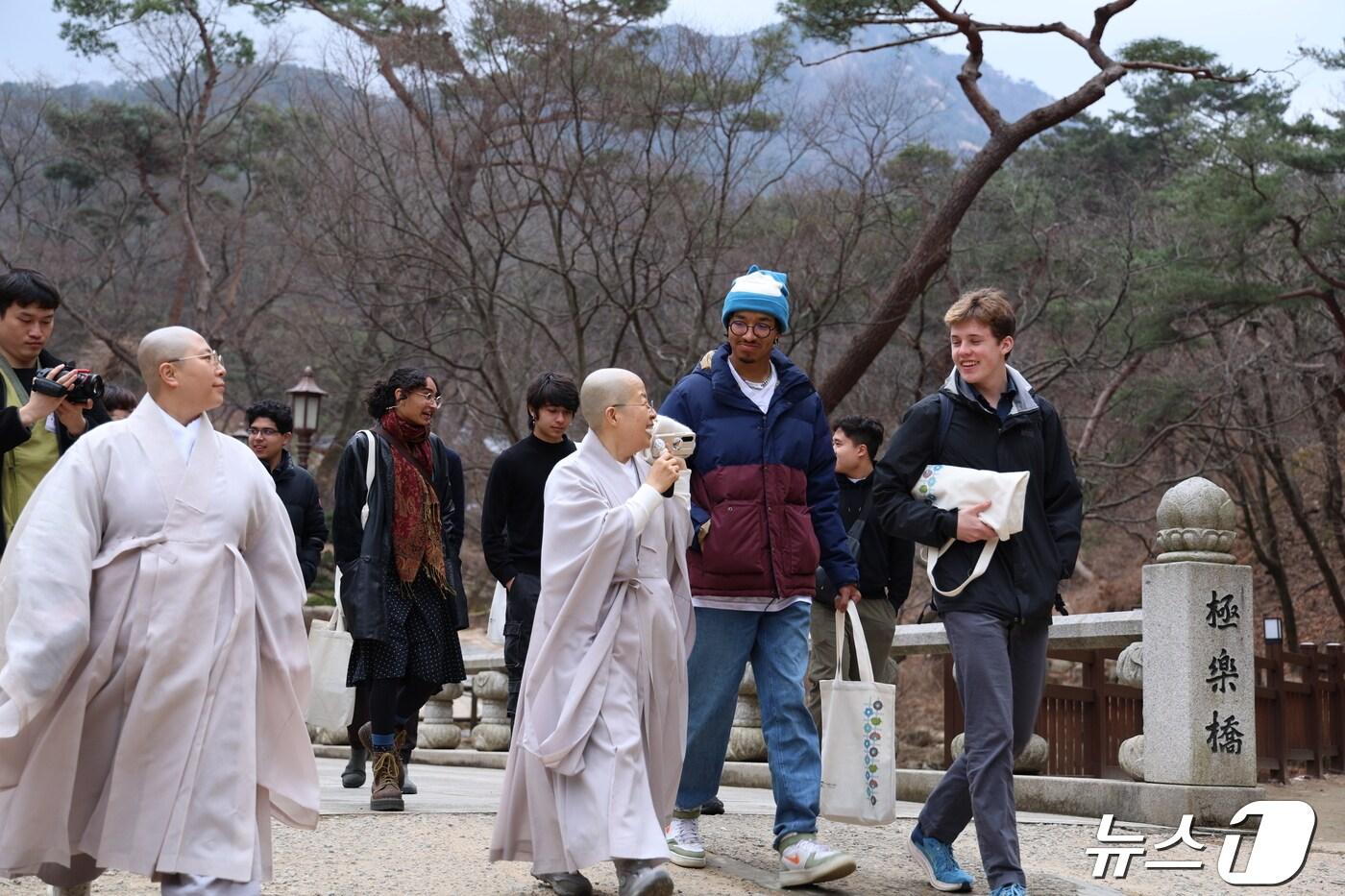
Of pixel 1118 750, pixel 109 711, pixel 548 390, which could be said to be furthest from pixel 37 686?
pixel 1118 750

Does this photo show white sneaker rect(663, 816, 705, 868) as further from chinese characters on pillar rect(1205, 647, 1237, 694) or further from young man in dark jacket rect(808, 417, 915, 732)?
chinese characters on pillar rect(1205, 647, 1237, 694)

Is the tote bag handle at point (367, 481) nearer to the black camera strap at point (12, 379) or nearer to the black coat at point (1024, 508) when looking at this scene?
the black camera strap at point (12, 379)

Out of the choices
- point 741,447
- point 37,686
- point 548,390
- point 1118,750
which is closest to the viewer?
point 37,686

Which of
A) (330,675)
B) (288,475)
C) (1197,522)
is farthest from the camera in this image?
(288,475)

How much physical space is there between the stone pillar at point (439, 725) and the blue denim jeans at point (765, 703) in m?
7.98

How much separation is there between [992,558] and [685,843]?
5.01 ft

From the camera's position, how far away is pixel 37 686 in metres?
3.71

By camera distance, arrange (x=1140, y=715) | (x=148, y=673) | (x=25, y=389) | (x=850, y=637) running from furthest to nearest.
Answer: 1. (x=1140, y=715)
2. (x=850, y=637)
3. (x=25, y=389)
4. (x=148, y=673)

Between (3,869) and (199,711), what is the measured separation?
0.61m

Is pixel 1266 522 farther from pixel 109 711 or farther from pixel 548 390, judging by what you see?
pixel 109 711

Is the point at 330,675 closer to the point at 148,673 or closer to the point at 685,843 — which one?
the point at 685,843

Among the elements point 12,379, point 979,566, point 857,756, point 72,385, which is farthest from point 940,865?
point 12,379

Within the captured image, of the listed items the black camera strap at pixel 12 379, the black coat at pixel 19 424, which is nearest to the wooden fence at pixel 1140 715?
the black coat at pixel 19 424

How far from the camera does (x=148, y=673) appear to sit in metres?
3.89
